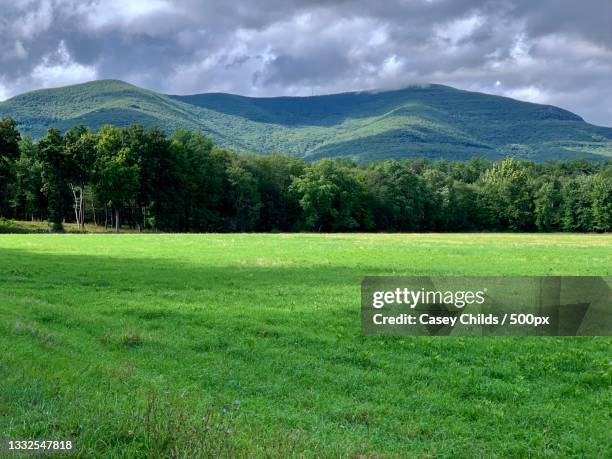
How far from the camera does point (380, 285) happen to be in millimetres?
25906

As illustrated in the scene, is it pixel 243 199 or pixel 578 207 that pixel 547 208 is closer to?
pixel 578 207

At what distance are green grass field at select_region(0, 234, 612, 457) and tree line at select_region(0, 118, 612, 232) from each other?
7351 cm

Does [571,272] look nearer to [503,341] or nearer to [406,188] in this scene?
[503,341]

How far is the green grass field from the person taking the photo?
7016 mm

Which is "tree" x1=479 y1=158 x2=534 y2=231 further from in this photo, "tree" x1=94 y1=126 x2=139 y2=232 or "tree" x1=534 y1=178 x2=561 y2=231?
"tree" x1=94 y1=126 x2=139 y2=232

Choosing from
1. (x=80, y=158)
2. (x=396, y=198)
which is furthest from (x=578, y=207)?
(x=80, y=158)

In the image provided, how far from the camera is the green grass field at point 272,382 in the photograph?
7.02m

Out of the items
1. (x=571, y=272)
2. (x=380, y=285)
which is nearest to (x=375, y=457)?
(x=380, y=285)

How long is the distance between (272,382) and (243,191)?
9908 cm

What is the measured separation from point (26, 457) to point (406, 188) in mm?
124991

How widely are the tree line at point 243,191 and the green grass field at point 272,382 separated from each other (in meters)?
73.5

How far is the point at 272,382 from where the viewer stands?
11055 mm

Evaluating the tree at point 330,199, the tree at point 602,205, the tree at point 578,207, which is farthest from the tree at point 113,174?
the tree at point 602,205

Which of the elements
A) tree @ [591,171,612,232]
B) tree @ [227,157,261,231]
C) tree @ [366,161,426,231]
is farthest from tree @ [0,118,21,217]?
tree @ [591,171,612,232]
